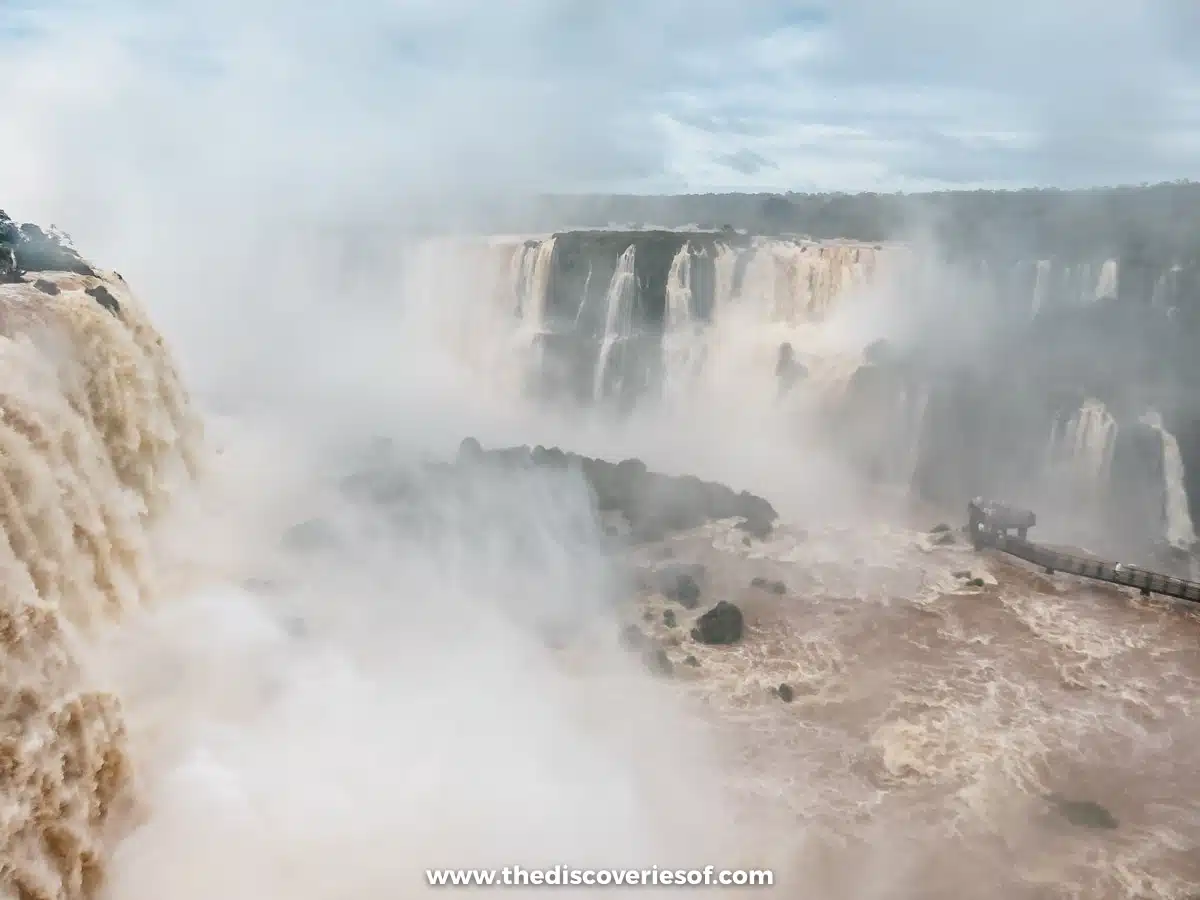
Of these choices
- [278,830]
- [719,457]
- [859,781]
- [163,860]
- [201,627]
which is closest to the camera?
[163,860]

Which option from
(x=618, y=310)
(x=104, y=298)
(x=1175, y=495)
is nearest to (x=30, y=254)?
(x=104, y=298)

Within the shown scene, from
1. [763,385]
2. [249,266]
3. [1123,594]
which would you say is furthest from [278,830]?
[249,266]

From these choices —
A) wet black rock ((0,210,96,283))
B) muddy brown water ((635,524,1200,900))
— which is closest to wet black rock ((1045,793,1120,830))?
muddy brown water ((635,524,1200,900))

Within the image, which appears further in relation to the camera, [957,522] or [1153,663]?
[957,522]

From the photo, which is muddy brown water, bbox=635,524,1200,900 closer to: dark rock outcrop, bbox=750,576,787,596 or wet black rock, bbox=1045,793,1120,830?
wet black rock, bbox=1045,793,1120,830

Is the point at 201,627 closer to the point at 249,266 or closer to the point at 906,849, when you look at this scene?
the point at 906,849

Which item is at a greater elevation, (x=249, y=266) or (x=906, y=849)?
(x=249, y=266)

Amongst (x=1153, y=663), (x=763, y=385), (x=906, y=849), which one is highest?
(x=763, y=385)
